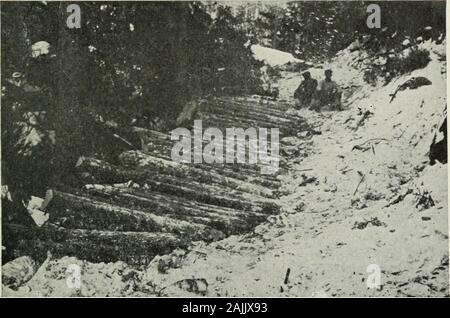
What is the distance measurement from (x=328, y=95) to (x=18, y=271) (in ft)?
6.37

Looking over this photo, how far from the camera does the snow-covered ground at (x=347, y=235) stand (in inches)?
109

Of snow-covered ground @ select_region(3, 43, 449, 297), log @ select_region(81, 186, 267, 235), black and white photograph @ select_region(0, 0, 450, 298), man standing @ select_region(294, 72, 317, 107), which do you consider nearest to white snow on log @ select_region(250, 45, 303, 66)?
black and white photograph @ select_region(0, 0, 450, 298)

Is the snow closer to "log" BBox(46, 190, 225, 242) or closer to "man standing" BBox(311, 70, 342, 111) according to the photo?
"log" BBox(46, 190, 225, 242)

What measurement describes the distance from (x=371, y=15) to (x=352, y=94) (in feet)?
1.45

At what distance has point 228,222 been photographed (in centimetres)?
285

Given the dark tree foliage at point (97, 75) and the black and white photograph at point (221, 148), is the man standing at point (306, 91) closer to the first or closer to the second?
the black and white photograph at point (221, 148)

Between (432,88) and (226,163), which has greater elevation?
(432,88)

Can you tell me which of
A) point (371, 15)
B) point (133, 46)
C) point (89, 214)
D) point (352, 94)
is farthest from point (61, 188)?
point (371, 15)

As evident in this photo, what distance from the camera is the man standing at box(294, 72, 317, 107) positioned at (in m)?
2.95

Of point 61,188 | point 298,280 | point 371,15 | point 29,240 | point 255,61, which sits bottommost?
point 298,280

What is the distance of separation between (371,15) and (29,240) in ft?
7.31

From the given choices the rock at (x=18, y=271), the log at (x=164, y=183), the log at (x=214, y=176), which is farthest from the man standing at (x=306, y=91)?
the rock at (x=18, y=271)

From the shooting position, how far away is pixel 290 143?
115 inches

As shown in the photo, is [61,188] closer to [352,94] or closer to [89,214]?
[89,214]
